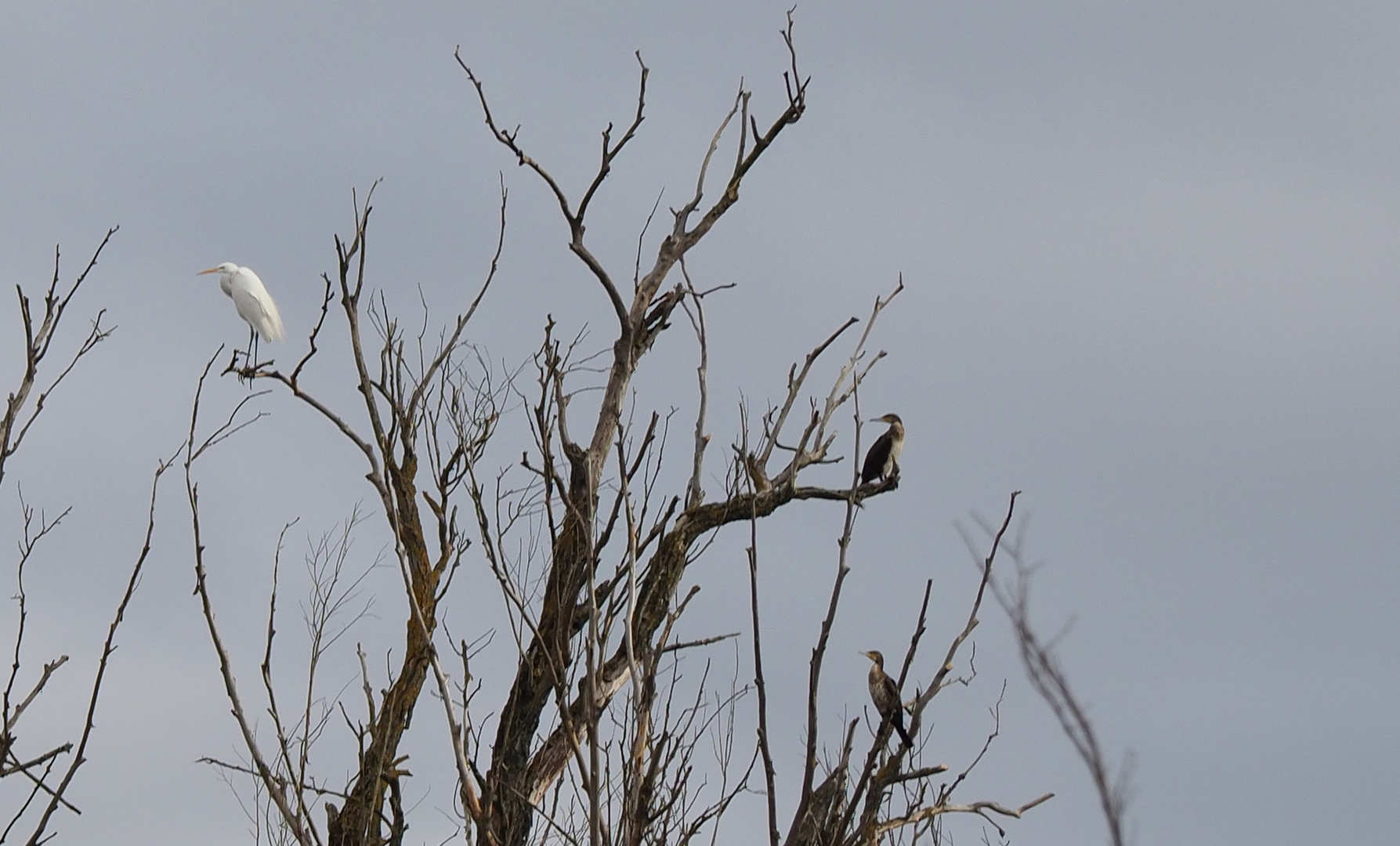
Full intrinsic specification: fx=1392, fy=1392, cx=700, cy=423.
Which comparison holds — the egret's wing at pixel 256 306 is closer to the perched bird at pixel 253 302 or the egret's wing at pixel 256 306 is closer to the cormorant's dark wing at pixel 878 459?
the perched bird at pixel 253 302

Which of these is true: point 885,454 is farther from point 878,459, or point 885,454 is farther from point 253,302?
point 253,302

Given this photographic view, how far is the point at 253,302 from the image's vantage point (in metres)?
10.0

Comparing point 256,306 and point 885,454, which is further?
point 256,306

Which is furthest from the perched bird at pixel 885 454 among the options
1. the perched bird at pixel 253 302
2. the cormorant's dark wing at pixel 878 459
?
the perched bird at pixel 253 302

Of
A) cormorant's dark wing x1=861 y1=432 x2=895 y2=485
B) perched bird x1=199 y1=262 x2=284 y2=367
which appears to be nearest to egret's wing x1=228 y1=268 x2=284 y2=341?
perched bird x1=199 y1=262 x2=284 y2=367

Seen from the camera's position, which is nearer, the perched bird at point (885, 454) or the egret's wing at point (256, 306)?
the perched bird at point (885, 454)

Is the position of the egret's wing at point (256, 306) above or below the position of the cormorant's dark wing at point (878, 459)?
above

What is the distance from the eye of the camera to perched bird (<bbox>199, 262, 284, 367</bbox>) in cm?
1007

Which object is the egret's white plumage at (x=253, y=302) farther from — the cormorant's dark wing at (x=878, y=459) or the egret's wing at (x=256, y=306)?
the cormorant's dark wing at (x=878, y=459)

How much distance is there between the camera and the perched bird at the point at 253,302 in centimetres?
1007

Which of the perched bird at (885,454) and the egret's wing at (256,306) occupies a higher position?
the egret's wing at (256,306)

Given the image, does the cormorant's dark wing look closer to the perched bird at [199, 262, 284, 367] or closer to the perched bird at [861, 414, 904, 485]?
the perched bird at [861, 414, 904, 485]

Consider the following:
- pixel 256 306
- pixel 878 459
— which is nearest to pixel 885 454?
pixel 878 459

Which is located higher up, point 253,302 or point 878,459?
point 253,302
